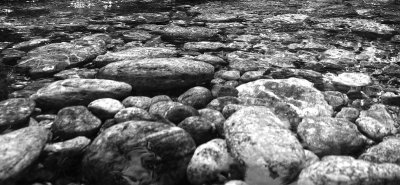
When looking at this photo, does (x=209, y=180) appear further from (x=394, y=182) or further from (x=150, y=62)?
(x=150, y=62)

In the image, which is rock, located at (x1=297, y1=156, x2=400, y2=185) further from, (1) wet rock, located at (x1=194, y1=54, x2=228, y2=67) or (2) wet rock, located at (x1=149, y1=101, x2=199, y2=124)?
(1) wet rock, located at (x1=194, y1=54, x2=228, y2=67)

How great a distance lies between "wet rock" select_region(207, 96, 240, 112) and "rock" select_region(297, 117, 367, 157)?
29.4 inches

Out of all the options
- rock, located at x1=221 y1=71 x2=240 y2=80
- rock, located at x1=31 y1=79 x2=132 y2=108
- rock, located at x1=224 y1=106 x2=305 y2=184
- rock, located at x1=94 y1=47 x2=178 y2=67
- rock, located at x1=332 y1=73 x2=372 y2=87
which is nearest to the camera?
rock, located at x1=224 y1=106 x2=305 y2=184

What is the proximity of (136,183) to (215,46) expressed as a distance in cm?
319

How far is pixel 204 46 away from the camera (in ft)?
17.5

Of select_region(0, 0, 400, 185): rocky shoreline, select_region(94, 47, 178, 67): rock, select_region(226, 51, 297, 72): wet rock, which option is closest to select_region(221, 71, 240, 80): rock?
select_region(0, 0, 400, 185): rocky shoreline

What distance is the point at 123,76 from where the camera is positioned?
382 cm

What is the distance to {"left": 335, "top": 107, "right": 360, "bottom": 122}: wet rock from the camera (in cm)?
339

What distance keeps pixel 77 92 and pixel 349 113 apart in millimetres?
2648

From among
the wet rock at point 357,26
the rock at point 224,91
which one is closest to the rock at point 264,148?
the rock at point 224,91

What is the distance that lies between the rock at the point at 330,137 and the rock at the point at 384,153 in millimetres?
124

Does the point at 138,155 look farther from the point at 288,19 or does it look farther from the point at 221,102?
the point at 288,19

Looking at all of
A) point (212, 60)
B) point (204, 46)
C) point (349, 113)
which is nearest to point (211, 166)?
point (349, 113)

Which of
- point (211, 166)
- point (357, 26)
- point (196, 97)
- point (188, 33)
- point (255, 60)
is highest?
point (357, 26)
